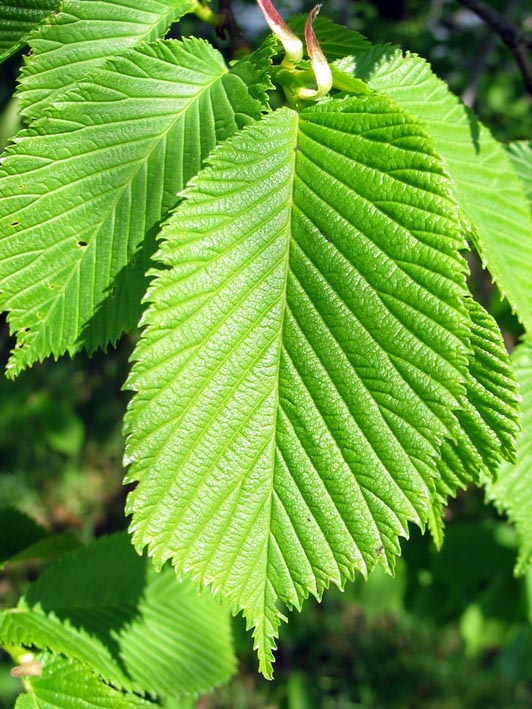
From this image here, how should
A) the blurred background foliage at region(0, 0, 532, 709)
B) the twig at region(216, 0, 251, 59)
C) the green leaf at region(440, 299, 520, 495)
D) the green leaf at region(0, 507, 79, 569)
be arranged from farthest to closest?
1. the blurred background foliage at region(0, 0, 532, 709)
2. the green leaf at region(0, 507, 79, 569)
3. the twig at region(216, 0, 251, 59)
4. the green leaf at region(440, 299, 520, 495)

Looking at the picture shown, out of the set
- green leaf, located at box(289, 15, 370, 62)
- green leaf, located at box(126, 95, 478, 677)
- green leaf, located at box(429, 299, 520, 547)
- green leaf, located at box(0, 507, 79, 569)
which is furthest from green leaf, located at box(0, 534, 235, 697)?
green leaf, located at box(289, 15, 370, 62)

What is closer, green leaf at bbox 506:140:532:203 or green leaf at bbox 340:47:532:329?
green leaf at bbox 340:47:532:329

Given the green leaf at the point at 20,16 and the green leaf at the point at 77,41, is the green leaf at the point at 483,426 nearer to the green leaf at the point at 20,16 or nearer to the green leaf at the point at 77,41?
the green leaf at the point at 77,41

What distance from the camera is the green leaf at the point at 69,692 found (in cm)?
104

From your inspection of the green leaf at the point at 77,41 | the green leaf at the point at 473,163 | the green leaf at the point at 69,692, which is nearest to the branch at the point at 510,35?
the green leaf at the point at 473,163

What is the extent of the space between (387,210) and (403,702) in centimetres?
372

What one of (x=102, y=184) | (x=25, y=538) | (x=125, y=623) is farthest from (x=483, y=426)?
(x=25, y=538)

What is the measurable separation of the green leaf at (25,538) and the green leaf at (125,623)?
0.03 meters

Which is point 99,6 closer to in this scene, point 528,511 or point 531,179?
point 531,179

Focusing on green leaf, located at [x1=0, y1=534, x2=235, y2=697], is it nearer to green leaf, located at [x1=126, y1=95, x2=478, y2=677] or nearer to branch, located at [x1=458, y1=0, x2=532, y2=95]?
green leaf, located at [x1=126, y1=95, x2=478, y2=677]

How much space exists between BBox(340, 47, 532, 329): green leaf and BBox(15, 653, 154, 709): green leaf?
0.79m

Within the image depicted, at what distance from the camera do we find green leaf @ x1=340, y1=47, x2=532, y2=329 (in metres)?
0.95

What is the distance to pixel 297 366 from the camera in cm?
77

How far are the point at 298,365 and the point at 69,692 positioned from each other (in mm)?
642
